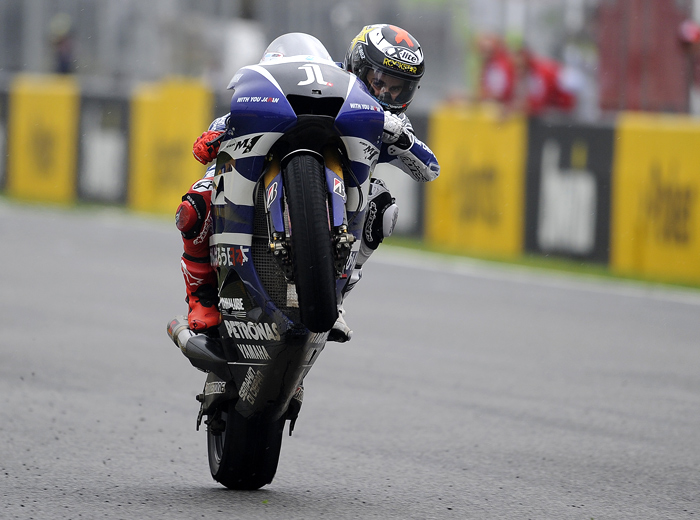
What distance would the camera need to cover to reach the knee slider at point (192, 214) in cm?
490

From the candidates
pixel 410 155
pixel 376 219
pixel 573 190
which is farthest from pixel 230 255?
pixel 573 190

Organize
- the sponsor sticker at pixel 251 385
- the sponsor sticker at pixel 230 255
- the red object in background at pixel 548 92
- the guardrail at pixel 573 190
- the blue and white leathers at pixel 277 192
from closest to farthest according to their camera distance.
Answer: the blue and white leathers at pixel 277 192 < the sponsor sticker at pixel 230 255 < the sponsor sticker at pixel 251 385 < the guardrail at pixel 573 190 < the red object in background at pixel 548 92

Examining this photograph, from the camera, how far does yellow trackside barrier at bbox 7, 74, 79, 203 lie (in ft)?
66.0

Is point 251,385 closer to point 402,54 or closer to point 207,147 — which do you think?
point 207,147

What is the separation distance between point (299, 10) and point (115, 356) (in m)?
15.1

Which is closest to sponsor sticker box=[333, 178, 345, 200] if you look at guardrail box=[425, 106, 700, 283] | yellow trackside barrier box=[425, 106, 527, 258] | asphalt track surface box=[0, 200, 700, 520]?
asphalt track surface box=[0, 200, 700, 520]

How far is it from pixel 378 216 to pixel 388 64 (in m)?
0.58

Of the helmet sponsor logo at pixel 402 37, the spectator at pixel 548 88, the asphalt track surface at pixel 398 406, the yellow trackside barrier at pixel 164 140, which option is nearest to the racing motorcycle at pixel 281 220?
the helmet sponsor logo at pixel 402 37

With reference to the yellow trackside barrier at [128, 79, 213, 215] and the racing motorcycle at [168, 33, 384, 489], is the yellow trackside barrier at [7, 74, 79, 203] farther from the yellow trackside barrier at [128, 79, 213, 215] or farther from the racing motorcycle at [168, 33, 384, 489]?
the racing motorcycle at [168, 33, 384, 489]

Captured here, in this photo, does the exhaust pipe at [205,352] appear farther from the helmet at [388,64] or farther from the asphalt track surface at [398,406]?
the helmet at [388,64]

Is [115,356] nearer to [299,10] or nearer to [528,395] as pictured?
[528,395]

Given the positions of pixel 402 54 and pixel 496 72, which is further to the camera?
pixel 496 72

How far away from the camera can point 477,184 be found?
15.1 meters

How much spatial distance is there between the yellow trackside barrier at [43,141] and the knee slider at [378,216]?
50.9ft
